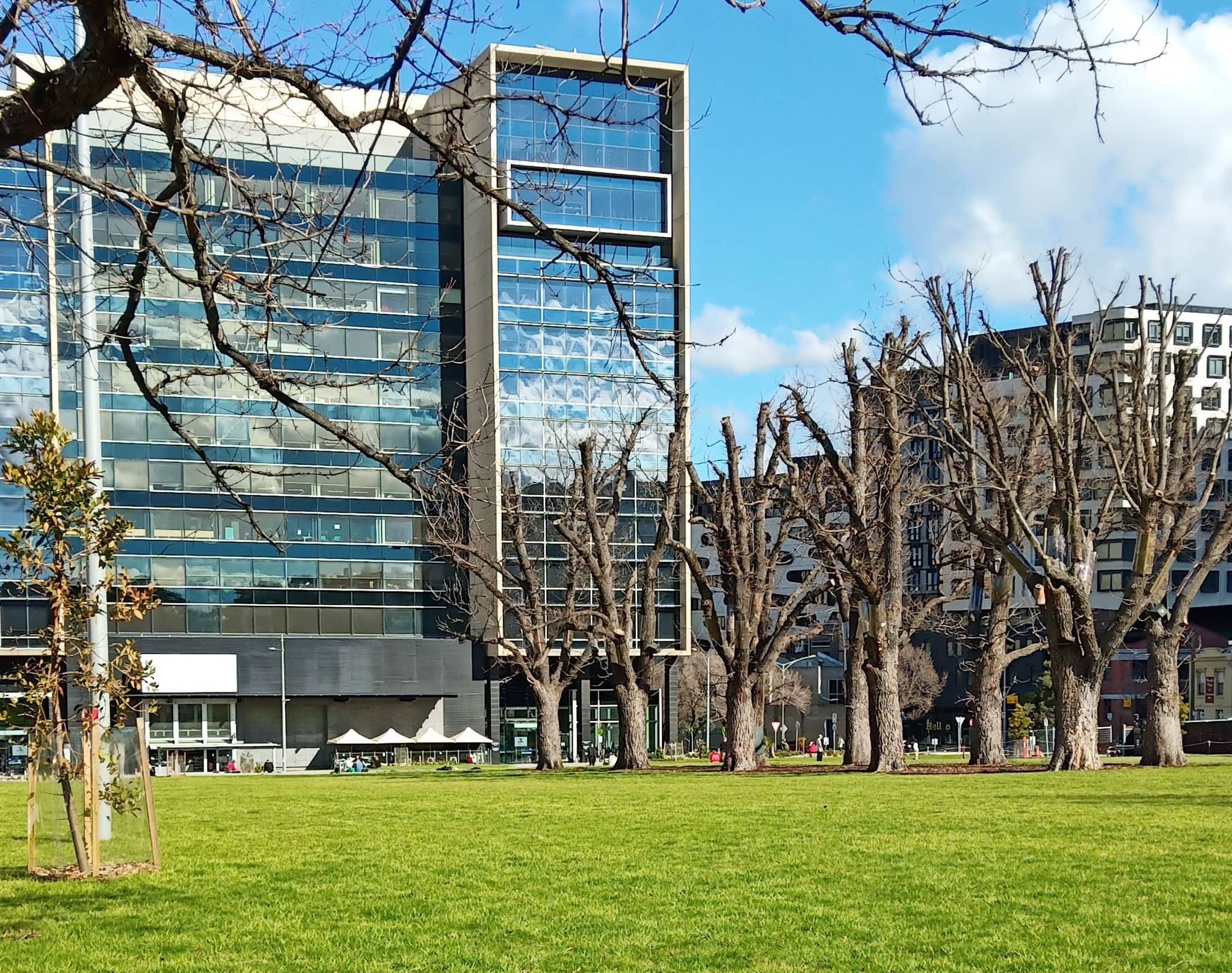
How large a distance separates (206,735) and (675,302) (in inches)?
1333

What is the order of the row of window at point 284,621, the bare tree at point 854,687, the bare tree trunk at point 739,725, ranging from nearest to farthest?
the bare tree trunk at point 739,725
the bare tree at point 854,687
the row of window at point 284,621

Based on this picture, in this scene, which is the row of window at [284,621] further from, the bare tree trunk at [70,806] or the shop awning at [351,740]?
the bare tree trunk at [70,806]

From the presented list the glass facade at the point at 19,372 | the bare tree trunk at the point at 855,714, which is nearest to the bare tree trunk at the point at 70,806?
the bare tree trunk at the point at 855,714

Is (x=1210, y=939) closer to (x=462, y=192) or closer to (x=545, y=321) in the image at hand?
(x=545, y=321)

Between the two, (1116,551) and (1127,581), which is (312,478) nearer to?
(1127,581)

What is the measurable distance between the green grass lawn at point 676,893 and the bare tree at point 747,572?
18.9 metres

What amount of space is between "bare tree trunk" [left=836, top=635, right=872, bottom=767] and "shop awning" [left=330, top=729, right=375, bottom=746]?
1342 inches

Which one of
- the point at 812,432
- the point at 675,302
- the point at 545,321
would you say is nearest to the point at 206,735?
the point at 545,321

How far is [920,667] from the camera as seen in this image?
10750 centimetres

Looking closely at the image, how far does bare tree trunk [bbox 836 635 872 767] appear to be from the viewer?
4344 cm

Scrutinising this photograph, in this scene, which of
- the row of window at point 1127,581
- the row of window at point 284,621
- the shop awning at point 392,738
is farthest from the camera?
the row of window at point 1127,581

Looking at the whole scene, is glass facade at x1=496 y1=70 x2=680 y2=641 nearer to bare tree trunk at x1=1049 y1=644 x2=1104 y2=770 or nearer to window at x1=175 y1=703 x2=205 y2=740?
window at x1=175 y1=703 x2=205 y2=740

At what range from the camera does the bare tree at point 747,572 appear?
40.2 meters

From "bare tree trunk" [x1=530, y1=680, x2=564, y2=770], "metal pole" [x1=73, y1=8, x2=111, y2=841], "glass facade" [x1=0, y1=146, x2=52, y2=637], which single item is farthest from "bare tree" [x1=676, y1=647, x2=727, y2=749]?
"metal pole" [x1=73, y1=8, x2=111, y2=841]
